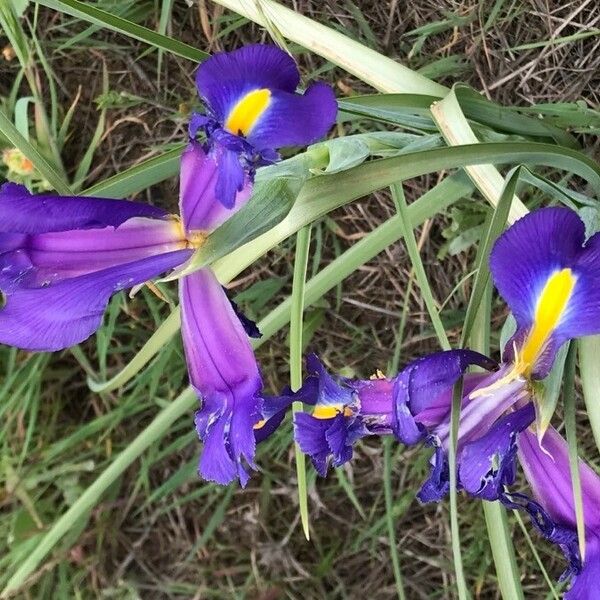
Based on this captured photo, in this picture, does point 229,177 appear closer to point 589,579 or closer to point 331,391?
point 331,391

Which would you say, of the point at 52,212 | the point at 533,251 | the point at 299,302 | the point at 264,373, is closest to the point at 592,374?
the point at 533,251

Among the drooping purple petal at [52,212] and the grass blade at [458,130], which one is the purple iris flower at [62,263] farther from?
the grass blade at [458,130]

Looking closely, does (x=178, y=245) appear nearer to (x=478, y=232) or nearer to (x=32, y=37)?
(x=478, y=232)

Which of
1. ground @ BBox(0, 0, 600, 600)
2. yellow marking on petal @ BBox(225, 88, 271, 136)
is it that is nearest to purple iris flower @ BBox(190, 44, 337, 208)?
yellow marking on petal @ BBox(225, 88, 271, 136)

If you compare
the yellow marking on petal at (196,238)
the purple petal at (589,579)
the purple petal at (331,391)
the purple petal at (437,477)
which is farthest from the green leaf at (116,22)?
the purple petal at (589,579)

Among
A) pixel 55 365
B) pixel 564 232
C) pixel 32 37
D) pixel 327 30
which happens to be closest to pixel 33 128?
pixel 32 37
